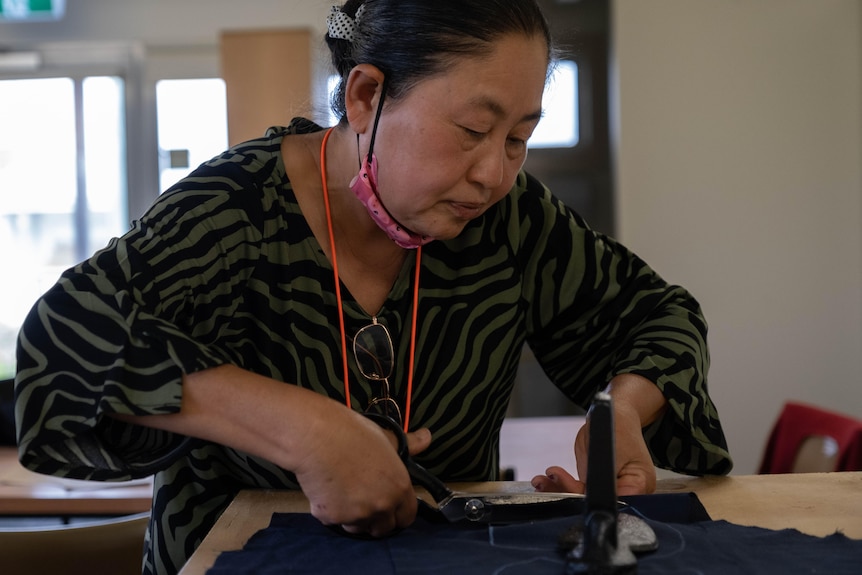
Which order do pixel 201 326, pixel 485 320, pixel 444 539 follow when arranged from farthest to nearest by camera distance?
pixel 485 320
pixel 201 326
pixel 444 539

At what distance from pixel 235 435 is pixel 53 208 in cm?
539

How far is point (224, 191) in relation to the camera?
3.98 feet

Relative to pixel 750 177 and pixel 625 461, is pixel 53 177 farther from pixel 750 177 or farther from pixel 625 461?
pixel 625 461

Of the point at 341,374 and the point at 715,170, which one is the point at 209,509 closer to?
the point at 341,374

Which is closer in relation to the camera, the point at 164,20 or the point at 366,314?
the point at 366,314

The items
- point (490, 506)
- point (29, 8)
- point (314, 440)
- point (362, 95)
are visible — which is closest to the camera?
point (314, 440)

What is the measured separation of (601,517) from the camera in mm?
801

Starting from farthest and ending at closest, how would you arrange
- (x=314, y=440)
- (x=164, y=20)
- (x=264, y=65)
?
(x=164, y=20) < (x=264, y=65) < (x=314, y=440)

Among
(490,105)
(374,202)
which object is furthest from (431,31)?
(374,202)

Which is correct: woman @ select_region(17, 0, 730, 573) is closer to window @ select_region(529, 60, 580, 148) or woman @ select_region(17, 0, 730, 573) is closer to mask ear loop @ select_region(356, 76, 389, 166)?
mask ear loop @ select_region(356, 76, 389, 166)

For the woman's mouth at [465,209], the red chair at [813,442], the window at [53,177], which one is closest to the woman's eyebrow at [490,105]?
the woman's mouth at [465,209]

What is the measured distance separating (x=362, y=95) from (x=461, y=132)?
166mm

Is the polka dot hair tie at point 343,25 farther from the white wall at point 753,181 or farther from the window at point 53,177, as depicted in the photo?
the window at point 53,177

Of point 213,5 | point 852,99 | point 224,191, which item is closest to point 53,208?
point 213,5
